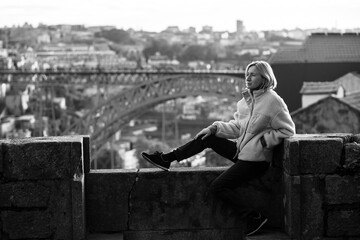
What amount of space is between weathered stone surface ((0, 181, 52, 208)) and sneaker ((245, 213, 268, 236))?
120 cm

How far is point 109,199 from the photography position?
5.93 meters

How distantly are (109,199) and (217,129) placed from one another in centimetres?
79

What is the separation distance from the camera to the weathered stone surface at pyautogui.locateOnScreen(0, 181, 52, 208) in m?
5.57

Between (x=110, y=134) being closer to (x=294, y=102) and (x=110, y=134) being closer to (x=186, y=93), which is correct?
(x=186, y=93)

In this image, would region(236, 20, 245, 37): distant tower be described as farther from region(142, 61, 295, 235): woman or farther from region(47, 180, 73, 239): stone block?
region(47, 180, 73, 239): stone block

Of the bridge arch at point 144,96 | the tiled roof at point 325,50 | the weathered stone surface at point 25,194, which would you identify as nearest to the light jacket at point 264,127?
the weathered stone surface at point 25,194

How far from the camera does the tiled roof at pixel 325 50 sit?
33219 mm

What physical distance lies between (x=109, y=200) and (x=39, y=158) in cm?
58

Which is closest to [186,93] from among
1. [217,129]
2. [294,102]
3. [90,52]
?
[294,102]

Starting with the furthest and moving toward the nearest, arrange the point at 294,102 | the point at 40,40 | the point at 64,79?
the point at 40,40 < the point at 64,79 < the point at 294,102

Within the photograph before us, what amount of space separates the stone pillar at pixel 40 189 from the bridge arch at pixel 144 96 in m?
36.9

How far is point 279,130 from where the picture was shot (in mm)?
5824

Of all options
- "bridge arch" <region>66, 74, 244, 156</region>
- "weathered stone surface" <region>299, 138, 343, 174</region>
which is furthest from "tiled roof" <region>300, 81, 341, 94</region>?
"weathered stone surface" <region>299, 138, 343, 174</region>

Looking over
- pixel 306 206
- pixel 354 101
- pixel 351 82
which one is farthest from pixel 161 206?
pixel 351 82
